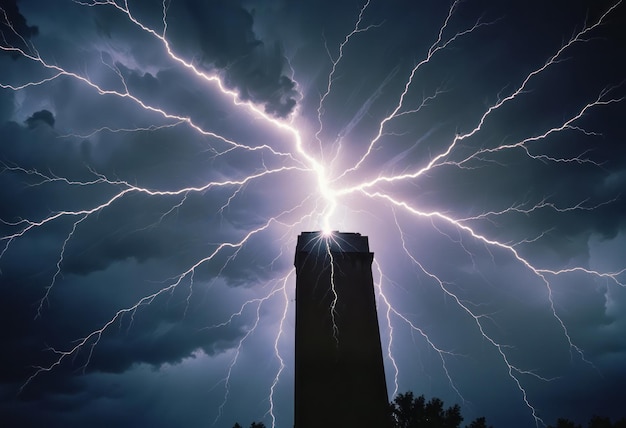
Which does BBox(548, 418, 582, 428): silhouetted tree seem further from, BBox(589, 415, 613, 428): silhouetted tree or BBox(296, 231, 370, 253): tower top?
BBox(296, 231, 370, 253): tower top

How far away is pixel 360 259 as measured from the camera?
353 inches

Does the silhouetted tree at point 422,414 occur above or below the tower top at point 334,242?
below

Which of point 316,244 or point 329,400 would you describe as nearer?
point 329,400

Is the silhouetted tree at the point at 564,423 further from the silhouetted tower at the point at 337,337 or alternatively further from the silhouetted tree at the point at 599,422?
the silhouetted tower at the point at 337,337

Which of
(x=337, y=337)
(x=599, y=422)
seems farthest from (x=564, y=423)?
(x=337, y=337)

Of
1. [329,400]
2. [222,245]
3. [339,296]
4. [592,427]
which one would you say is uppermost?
[222,245]

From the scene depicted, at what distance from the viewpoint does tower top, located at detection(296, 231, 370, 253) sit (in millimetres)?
9016

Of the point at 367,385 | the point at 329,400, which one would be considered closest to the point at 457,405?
the point at 367,385

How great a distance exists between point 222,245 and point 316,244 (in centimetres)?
348

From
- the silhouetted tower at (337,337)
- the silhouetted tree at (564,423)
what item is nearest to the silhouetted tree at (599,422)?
the silhouetted tree at (564,423)

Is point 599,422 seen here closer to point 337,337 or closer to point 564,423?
point 564,423

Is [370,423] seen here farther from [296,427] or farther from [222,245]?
[222,245]

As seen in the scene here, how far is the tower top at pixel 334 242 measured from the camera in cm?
902

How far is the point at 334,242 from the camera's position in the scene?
30.0ft
